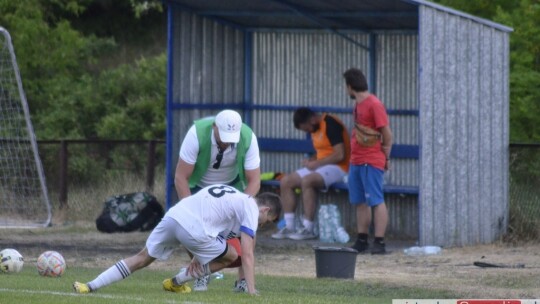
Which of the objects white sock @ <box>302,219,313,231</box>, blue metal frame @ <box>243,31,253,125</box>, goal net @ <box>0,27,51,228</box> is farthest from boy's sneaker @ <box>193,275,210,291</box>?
blue metal frame @ <box>243,31,253,125</box>

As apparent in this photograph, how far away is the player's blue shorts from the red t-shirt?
81mm

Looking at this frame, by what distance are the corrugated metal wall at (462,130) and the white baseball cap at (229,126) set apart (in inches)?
189

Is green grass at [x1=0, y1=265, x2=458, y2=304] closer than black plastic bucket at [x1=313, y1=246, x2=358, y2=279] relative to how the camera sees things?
Yes

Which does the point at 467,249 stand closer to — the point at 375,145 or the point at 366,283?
the point at 375,145

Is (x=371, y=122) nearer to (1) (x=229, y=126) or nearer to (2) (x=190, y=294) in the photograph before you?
(1) (x=229, y=126)

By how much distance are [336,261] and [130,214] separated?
604 cm

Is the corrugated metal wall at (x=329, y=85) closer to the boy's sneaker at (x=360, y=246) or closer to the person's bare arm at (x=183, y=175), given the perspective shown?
the boy's sneaker at (x=360, y=246)

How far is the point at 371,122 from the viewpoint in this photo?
14.7m

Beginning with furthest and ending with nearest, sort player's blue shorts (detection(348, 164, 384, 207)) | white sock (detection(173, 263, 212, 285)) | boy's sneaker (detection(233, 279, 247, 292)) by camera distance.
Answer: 1. player's blue shorts (detection(348, 164, 384, 207))
2. boy's sneaker (detection(233, 279, 247, 292))
3. white sock (detection(173, 263, 212, 285))

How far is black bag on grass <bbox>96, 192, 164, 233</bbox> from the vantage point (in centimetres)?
1767

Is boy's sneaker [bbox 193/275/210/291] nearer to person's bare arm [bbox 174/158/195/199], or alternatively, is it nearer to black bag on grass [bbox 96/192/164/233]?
person's bare arm [bbox 174/158/195/199]

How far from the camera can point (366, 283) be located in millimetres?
12039

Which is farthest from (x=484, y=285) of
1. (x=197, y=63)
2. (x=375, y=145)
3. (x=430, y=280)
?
(x=197, y=63)

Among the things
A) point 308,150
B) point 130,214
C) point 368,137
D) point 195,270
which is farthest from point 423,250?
point 195,270
